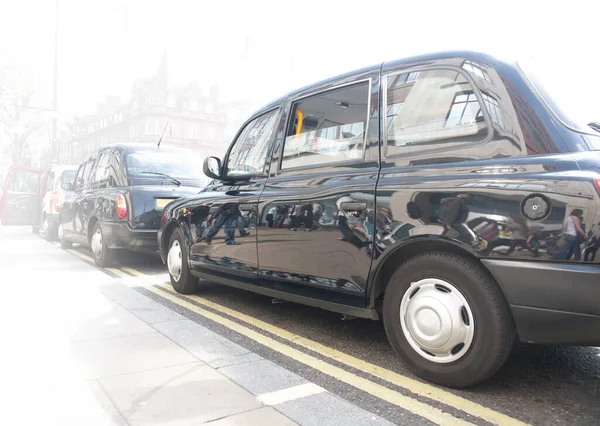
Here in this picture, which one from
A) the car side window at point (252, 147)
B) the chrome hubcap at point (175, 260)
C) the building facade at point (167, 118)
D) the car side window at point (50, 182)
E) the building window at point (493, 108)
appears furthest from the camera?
the building facade at point (167, 118)

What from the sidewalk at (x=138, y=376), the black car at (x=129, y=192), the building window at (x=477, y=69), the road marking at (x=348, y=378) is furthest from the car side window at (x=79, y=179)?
the building window at (x=477, y=69)

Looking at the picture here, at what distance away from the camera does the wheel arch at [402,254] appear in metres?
2.38

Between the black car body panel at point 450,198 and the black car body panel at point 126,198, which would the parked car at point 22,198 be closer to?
the black car body panel at point 126,198

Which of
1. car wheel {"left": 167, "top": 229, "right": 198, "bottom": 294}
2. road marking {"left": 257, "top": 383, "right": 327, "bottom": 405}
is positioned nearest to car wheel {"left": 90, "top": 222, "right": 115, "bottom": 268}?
car wheel {"left": 167, "top": 229, "right": 198, "bottom": 294}

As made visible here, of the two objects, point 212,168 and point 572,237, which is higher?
point 212,168

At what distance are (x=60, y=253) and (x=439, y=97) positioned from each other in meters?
8.69

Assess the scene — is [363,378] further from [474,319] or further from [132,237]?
[132,237]

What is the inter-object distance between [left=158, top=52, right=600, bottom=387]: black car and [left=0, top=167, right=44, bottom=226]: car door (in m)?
12.5

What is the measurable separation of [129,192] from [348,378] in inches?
184

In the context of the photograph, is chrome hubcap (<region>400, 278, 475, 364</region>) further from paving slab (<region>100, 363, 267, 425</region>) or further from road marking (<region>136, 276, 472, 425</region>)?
paving slab (<region>100, 363, 267, 425</region>)

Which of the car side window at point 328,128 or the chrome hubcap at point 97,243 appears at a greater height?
the car side window at point 328,128

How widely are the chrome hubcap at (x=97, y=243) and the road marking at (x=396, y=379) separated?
385 cm

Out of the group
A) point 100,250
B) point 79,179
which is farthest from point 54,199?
point 100,250

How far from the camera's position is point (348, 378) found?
2742 mm
